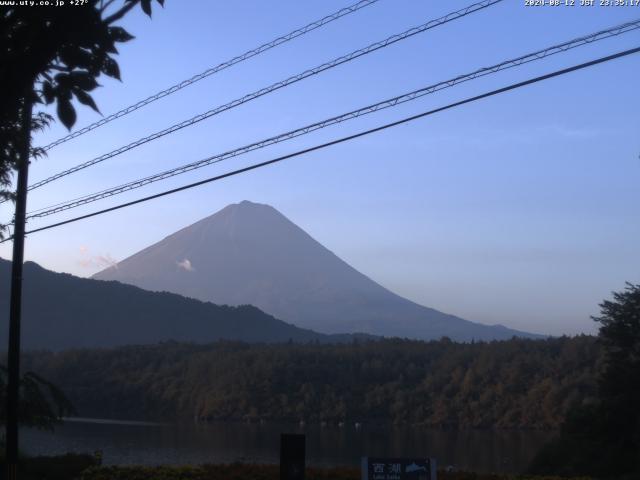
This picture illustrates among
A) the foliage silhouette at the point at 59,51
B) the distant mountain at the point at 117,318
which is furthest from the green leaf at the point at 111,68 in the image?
the distant mountain at the point at 117,318

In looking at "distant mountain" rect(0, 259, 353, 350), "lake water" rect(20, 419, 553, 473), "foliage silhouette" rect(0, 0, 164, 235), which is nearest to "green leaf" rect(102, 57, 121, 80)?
"foliage silhouette" rect(0, 0, 164, 235)

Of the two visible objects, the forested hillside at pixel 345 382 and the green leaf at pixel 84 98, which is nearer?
the green leaf at pixel 84 98

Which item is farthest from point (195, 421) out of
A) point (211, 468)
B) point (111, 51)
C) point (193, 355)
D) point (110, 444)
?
point (111, 51)

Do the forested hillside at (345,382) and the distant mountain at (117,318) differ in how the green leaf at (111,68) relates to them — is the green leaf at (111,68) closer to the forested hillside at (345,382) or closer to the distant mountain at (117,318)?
the forested hillside at (345,382)

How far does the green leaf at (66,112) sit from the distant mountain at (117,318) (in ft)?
188

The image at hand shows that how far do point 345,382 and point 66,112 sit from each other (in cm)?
3378

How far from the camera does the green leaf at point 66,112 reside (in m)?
5.38

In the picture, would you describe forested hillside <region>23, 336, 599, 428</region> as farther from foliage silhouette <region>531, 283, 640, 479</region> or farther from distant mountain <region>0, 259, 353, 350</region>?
distant mountain <region>0, 259, 353, 350</region>

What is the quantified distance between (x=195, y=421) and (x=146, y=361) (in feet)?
27.4

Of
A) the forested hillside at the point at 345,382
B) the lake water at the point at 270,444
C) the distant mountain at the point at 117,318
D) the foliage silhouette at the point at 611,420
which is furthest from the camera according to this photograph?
the distant mountain at the point at 117,318

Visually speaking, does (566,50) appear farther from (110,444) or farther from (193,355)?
(193,355)

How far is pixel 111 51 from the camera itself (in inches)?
219

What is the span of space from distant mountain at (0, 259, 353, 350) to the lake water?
99.9ft

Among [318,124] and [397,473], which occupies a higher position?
[318,124]
